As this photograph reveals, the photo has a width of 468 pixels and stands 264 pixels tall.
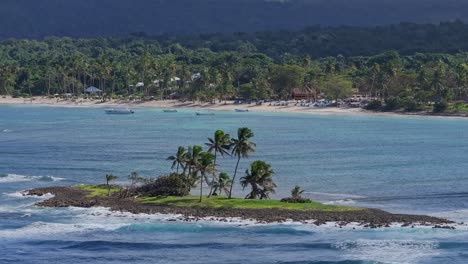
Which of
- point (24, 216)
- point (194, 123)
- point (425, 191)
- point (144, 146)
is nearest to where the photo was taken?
point (24, 216)

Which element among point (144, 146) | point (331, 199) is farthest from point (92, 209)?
point (144, 146)

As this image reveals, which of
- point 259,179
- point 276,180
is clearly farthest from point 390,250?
point 276,180

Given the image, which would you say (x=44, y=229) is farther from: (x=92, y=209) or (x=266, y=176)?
(x=266, y=176)

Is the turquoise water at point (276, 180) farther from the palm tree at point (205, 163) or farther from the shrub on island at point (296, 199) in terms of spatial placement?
the palm tree at point (205, 163)

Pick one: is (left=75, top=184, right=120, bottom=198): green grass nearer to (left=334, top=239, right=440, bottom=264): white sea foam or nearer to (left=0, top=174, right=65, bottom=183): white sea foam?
(left=0, top=174, right=65, bottom=183): white sea foam

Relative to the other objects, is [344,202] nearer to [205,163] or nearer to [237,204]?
[237,204]

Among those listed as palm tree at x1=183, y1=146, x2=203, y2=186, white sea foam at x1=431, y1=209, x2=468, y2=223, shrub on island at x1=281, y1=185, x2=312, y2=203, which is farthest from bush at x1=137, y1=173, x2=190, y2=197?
white sea foam at x1=431, y1=209, x2=468, y2=223

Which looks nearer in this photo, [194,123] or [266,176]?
[266,176]

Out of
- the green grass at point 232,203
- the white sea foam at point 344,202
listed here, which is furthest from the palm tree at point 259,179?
the white sea foam at point 344,202
